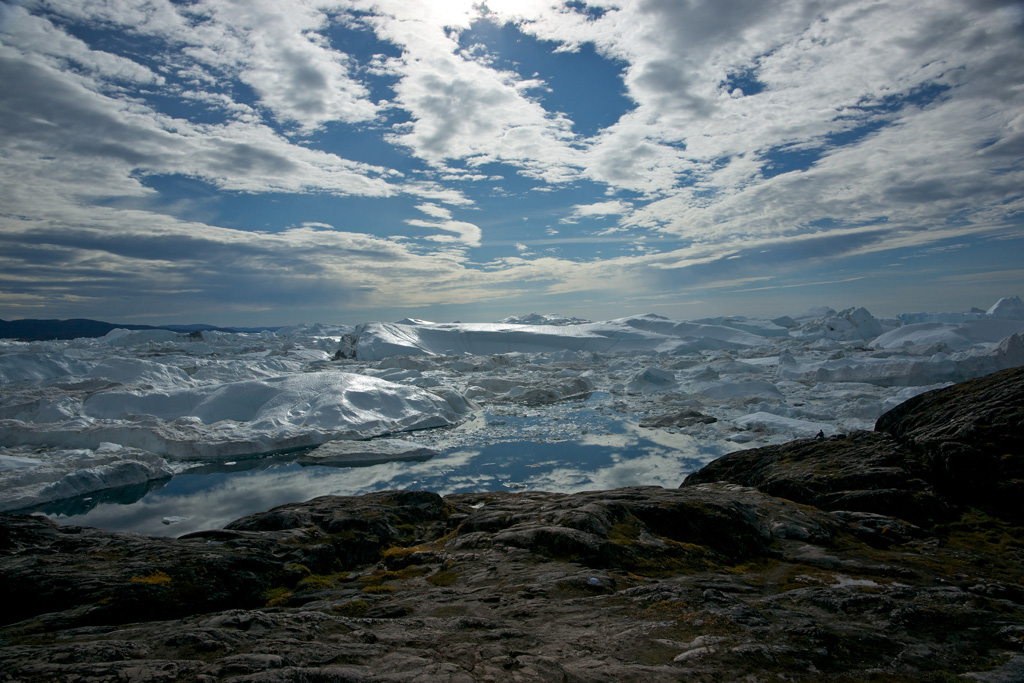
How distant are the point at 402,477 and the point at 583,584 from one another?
11632mm

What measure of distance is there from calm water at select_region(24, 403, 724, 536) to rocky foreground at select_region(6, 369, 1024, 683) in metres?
6.50

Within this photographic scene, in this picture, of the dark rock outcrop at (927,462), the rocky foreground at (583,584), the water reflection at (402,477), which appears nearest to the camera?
the rocky foreground at (583,584)

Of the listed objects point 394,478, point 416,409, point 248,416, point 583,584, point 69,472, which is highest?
point 583,584

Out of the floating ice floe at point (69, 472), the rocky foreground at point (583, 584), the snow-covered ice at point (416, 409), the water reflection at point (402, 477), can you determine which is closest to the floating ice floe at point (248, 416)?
the snow-covered ice at point (416, 409)

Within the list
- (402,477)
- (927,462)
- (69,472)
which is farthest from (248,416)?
(927,462)

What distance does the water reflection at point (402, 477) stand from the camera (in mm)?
13070

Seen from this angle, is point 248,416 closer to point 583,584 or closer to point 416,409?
point 416,409

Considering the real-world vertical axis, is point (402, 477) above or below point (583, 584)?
below

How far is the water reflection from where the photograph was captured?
1307 centimetres

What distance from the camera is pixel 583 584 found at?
476 cm

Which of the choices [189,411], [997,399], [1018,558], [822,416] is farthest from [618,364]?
[1018,558]

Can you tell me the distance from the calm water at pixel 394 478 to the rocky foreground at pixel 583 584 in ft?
21.3

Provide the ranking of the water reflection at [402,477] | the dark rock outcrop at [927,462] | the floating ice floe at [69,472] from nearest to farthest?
the dark rock outcrop at [927,462]
the water reflection at [402,477]
the floating ice floe at [69,472]

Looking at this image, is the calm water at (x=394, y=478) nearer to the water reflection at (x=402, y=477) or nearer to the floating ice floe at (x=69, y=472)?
the water reflection at (x=402, y=477)
